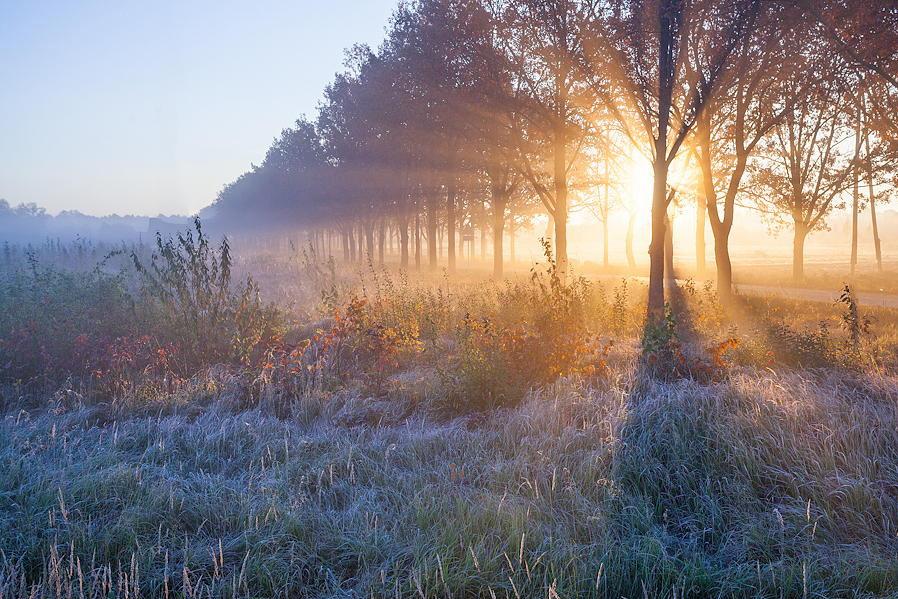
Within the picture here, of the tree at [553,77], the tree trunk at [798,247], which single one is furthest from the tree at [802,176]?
the tree at [553,77]

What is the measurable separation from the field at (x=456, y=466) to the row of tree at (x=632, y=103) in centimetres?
544

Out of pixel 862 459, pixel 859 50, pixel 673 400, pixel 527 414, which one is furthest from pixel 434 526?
pixel 859 50

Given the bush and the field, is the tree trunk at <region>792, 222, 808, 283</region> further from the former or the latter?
the bush

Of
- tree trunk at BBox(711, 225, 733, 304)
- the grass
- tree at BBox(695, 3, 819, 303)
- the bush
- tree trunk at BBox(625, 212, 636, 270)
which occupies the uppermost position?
tree at BBox(695, 3, 819, 303)

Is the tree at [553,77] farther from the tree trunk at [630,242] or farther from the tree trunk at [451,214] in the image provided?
the tree trunk at [630,242]

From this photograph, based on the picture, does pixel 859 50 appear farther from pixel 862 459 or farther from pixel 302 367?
pixel 302 367

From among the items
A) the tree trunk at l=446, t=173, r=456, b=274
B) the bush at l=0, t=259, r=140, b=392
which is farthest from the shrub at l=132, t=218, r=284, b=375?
the tree trunk at l=446, t=173, r=456, b=274

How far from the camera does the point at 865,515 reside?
354cm

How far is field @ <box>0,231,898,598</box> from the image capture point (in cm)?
303

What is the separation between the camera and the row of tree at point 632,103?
394 inches

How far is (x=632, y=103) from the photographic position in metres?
11.5

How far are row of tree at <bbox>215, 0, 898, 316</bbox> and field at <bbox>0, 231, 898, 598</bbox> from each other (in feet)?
17.8

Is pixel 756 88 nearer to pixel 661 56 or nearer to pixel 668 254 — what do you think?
pixel 661 56

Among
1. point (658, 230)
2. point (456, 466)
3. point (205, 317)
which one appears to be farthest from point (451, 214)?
point (456, 466)
